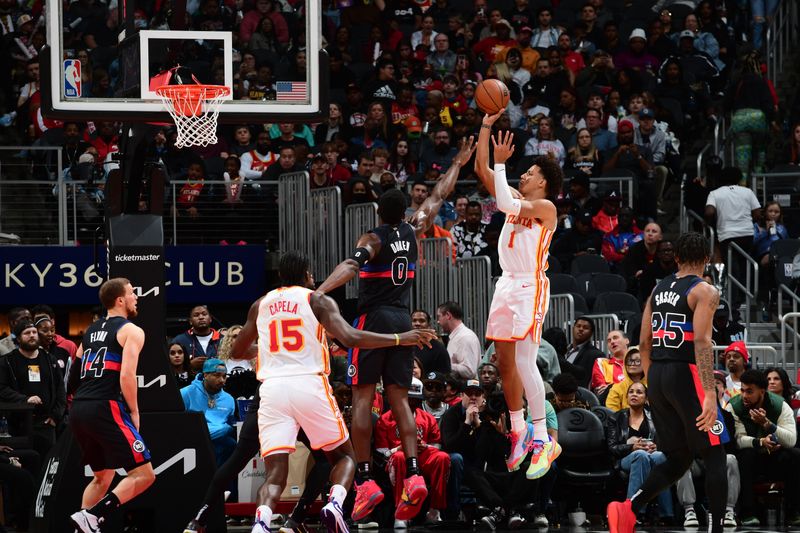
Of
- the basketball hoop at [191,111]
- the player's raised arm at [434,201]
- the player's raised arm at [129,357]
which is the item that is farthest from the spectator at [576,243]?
the player's raised arm at [129,357]

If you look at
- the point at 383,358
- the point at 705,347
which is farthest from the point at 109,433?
the point at 705,347

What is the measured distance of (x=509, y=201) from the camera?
34.7 ft

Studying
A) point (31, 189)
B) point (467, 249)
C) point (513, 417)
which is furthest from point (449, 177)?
point (31, 189)

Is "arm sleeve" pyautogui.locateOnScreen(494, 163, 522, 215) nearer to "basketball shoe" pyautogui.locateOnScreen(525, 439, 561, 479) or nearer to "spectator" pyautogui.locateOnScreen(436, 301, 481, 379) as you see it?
"basketball shoe" pyautogui.locateOnScreen(525, 439, 561, 479)

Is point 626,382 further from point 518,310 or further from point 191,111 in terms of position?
point 191,111

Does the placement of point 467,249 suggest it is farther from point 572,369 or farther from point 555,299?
point 572,369

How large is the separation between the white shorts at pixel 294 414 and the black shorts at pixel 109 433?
1.10 metres

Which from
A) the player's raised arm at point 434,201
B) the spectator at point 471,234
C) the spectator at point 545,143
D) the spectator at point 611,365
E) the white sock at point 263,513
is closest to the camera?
the white sock at point 263,513

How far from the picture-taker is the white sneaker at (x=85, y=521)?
35.4 feet

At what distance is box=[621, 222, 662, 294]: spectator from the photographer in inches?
688

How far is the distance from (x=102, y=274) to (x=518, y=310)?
7440 mm

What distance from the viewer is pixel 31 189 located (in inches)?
715

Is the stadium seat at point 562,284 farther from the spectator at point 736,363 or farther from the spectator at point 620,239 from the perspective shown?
the spectator at point 736,363

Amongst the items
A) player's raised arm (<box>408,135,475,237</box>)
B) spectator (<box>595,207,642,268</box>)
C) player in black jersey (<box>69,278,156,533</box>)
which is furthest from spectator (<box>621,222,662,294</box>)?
player in black jersey (<box>69,278,156,533</box>)
